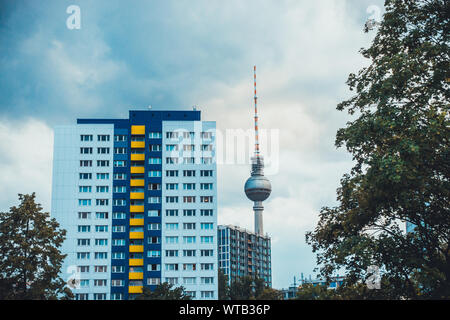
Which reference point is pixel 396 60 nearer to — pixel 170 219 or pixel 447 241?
pixel 447 241

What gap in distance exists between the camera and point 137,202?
107562 millimetres

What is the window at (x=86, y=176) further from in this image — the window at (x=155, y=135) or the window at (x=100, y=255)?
the window at (x=100, y=255)

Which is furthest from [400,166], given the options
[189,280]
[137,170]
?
[137,170]

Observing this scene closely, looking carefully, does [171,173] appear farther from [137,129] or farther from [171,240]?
[171,240]

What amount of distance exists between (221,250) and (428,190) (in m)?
164

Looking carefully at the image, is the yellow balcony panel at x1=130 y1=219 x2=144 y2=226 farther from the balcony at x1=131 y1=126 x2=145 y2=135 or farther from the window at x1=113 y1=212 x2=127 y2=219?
the balcony at x1=131 y1=126 x2=145 y2=135

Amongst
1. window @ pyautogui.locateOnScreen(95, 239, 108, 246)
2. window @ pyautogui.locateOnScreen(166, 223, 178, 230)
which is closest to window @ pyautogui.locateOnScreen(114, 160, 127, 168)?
window @ pyautogui.locateOnScreen(95, 239, 108, 246)

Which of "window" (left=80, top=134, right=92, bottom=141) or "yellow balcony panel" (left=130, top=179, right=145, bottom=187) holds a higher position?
"window" (left=80, top=134, right=92, bottom=141)

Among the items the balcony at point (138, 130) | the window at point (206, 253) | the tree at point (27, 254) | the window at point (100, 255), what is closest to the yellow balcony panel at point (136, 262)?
the window at point (100, 255)

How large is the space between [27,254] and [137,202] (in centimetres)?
7038

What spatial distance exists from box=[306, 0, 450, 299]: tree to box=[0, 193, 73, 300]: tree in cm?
2034

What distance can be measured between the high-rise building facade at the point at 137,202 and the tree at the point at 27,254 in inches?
2461

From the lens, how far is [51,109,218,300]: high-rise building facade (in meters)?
101
